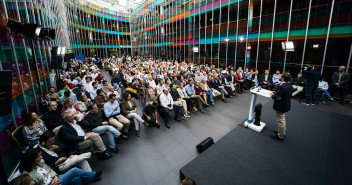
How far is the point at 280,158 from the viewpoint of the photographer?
3.39 meters

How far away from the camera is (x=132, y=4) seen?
1454 inches

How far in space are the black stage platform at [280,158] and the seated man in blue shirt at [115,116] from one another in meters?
2.20

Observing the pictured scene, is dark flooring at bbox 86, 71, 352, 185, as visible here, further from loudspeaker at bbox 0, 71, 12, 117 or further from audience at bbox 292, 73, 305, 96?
loudspeaker at bbox 0, 71, 12, 117

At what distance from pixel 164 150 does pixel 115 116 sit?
6.08ft

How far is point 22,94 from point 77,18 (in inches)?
1220

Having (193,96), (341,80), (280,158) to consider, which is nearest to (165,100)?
(193,96)

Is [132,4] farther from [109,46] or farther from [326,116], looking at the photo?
[326,116]

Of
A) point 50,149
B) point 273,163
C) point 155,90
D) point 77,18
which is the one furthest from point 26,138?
point 77,18

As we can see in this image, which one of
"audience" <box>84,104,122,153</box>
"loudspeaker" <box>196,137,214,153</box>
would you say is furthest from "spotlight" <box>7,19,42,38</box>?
"loudspeaker" <box>196,137,214,153</box>

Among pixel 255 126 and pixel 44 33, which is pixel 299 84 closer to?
pixel 255 126

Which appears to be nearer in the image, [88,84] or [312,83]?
[312,83]

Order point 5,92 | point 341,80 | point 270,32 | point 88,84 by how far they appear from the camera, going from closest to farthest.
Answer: point 5,92, point 341,80, point 88,84, point 270,32

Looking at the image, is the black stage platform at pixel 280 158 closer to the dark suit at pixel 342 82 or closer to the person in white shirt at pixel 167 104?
the person in white shirt at pixel 167 104

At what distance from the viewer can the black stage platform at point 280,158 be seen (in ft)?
9.39
